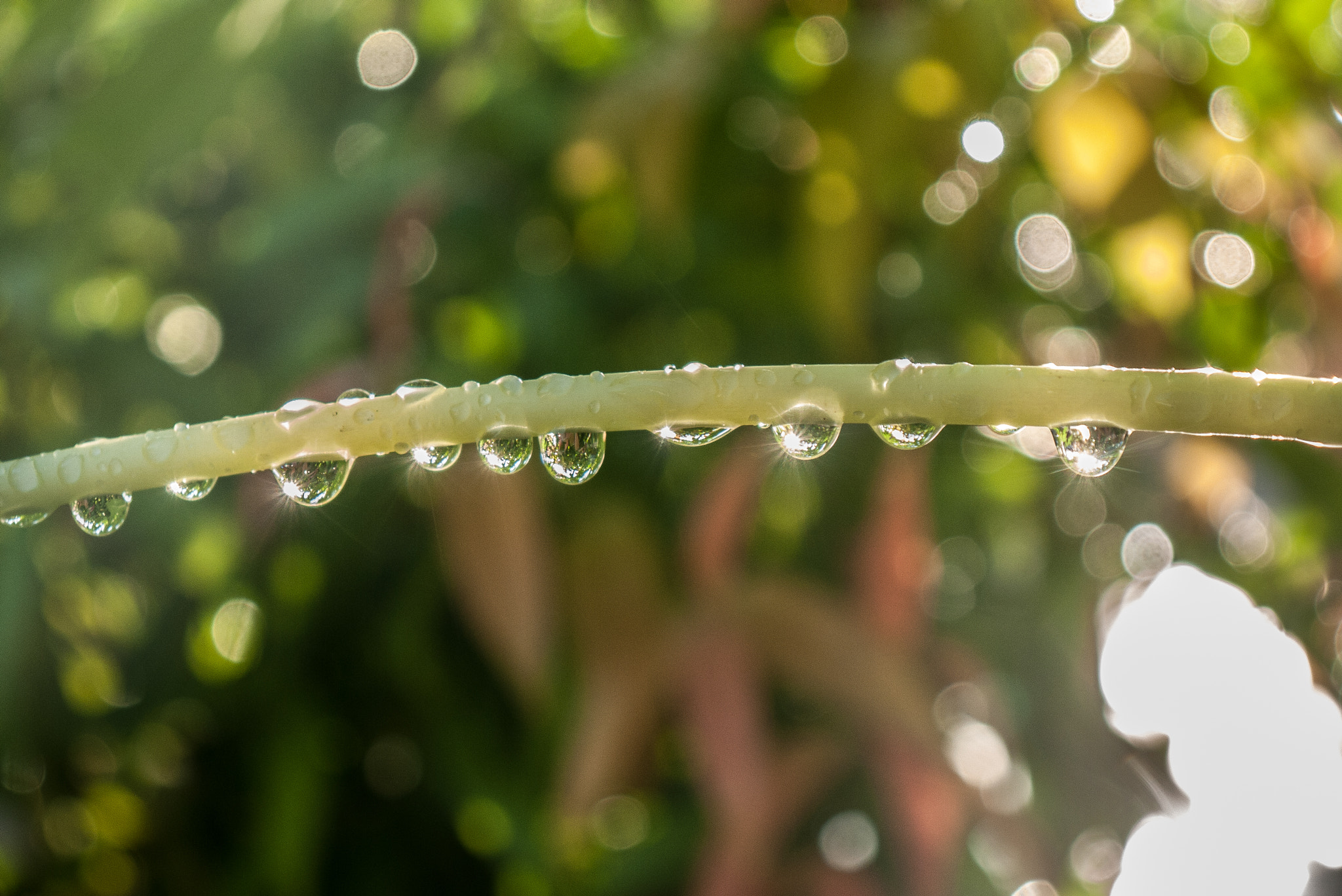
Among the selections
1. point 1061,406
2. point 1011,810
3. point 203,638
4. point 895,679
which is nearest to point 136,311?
point 203,638

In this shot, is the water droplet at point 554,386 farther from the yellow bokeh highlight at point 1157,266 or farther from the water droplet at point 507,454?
the yellow bokeh highlight at point 1157,266

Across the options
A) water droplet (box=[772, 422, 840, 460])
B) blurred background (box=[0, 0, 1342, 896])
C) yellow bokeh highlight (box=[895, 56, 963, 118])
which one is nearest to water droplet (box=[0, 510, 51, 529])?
water droplet (box=[772, 422, 840, 460])

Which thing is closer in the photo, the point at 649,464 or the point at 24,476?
the point at 24,476

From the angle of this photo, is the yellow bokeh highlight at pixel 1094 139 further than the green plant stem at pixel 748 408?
Yes

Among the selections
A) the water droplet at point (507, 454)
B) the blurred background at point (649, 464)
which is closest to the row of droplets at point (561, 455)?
the water droplet at point (507, 454)

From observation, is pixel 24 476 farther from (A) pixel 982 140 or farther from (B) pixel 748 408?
(A) pixel 982 140

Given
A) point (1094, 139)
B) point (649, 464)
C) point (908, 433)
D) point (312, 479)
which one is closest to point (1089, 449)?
point (908, 433)
